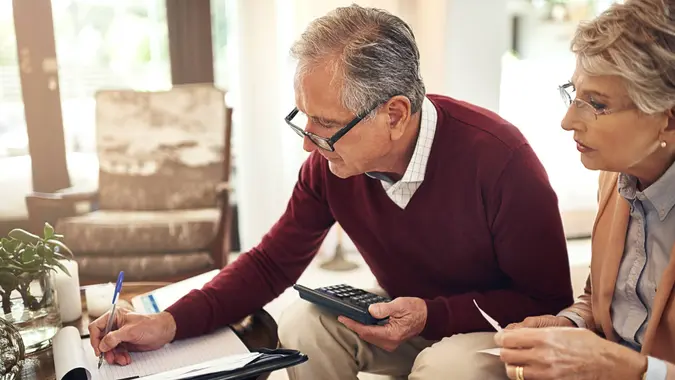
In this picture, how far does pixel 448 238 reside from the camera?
122 centimetres

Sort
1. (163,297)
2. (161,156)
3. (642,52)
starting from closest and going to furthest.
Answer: (642,52)
(163,297)
(161,156)

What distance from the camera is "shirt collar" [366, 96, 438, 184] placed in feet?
3.94

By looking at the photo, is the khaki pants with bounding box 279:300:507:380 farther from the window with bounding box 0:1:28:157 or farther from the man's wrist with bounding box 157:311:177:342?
the window with bounding box 0:1:28:157

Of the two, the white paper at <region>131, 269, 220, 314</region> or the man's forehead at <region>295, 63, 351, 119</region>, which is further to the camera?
the white paper at <region>131, 269, 220, 314</region>

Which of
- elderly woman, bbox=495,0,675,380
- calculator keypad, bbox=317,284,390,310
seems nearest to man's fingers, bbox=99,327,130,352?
calculator keypad, bbox=317,284,390,310

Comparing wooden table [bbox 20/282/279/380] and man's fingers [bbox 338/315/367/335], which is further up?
man's fingers [bbox 338/315/367/335]

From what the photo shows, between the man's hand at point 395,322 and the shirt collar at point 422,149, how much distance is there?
0.75 ft

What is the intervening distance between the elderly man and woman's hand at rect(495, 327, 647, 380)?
125 millimetres

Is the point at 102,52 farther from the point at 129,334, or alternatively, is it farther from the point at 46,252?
the point at 129,334

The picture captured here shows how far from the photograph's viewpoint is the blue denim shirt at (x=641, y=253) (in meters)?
0.98

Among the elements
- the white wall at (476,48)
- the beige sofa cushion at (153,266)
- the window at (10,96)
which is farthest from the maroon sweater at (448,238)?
the window at (10,96)

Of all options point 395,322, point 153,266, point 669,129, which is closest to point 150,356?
A: point 395,322

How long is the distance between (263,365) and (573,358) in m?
0.43

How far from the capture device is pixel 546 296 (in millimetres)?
1166
